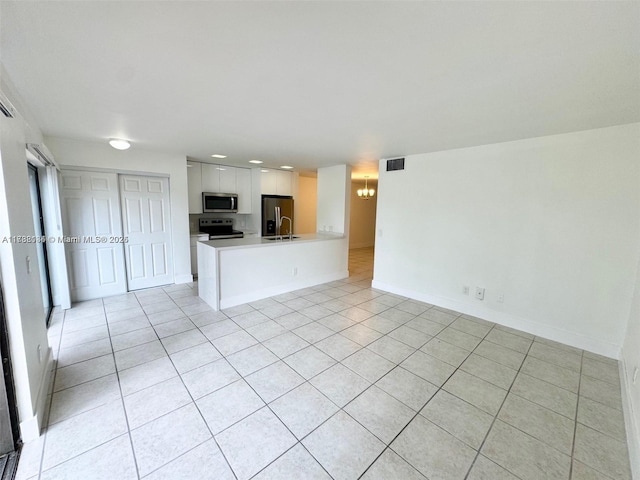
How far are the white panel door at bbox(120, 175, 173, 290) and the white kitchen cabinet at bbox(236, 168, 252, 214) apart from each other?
156 centimetres

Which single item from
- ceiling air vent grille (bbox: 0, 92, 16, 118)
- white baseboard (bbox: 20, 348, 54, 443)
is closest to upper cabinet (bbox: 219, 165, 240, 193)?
ceiling air vent grille (bbox: 0, 92, 16, 118)

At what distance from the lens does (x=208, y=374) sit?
87.4 inches

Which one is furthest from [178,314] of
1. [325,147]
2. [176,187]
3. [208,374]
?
[325,147]

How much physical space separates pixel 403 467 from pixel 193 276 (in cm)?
461

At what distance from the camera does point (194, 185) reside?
16.6 ft

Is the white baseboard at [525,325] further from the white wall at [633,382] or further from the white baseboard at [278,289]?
the white baseboard at [278,289]

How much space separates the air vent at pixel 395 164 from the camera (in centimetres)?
415

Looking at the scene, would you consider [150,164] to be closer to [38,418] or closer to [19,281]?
[19,281]

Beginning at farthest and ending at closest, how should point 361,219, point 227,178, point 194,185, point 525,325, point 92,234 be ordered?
point 361,219 < point 227,178 < point 194,185 < point 92,234 < point 525,325

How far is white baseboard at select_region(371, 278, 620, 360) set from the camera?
8.80 feet

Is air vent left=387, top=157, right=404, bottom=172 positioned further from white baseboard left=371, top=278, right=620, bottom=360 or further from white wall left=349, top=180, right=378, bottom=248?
white wall left=349, top=180, right=378, bottom=248

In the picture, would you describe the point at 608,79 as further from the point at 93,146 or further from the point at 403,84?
the point at 93,146

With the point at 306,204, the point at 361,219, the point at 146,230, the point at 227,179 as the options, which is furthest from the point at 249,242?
the point at 361,219

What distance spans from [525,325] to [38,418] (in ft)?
15.1
